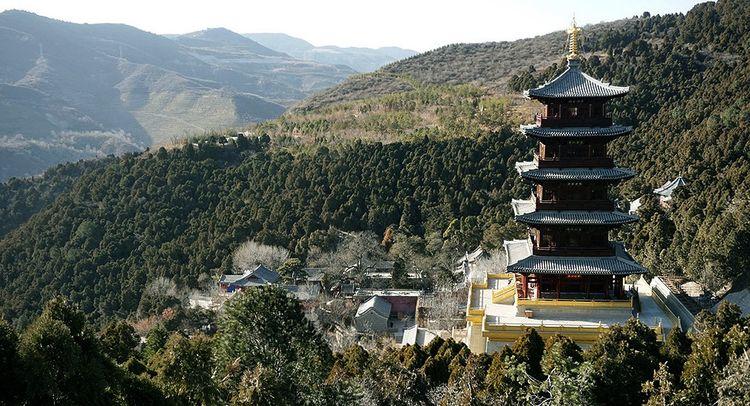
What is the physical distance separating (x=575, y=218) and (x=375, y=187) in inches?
1061

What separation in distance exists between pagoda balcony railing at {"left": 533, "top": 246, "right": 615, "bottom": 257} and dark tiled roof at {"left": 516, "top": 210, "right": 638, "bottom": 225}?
3.56 feet

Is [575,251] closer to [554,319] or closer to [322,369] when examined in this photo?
[554,319]

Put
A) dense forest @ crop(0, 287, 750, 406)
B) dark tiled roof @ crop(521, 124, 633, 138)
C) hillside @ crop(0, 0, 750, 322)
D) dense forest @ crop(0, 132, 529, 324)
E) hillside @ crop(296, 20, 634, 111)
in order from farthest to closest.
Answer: hillside @ crop(296, 20, 634, 111) < dense forest @ crop(0, 132, 529, 324) < hillside @ crop(0, 0, 750, 322) < dark tiled roof @ crop(521, 124, 633, 138) < dense forest @ crop(0, 287, 750, 406)

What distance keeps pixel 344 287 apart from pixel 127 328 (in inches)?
658

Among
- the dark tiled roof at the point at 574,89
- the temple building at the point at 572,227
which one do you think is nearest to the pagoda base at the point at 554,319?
the temple building at the point at 572,227

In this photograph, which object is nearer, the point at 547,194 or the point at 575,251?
the point at 575,251

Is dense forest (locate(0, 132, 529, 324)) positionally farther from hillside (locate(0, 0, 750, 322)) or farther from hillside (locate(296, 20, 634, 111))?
hillside (locate(296, 20, 634, 111))

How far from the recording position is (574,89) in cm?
2303

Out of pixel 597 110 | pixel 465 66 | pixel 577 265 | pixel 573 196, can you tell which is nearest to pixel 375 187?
pixel 573 196

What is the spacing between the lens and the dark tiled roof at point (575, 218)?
73.9 feet

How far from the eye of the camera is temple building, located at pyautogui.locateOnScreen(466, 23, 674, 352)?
886 inches

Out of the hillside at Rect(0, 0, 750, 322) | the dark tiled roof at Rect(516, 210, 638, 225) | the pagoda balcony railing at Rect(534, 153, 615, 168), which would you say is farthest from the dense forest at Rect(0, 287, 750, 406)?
the hillside at Rect(0, 0, 750, 322)

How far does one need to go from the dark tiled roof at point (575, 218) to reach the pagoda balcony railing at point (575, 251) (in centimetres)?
109

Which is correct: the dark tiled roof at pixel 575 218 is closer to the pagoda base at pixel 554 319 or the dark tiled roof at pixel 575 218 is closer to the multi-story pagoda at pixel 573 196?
the multi-story pagoda at pixel 573 196
